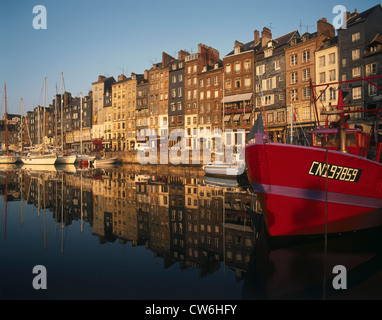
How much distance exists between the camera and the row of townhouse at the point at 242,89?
35.6m

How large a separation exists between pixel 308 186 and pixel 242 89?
144 feet

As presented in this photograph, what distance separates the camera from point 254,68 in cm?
4947

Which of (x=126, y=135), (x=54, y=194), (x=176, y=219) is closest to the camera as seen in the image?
(x=176, y=219)

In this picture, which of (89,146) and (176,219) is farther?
(89,146)

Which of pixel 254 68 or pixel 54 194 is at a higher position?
pixel 254 68

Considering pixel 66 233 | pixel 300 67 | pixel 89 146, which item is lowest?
pixel 66 233

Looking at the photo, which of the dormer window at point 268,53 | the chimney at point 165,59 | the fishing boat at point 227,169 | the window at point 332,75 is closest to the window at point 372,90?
the window at point 332,75

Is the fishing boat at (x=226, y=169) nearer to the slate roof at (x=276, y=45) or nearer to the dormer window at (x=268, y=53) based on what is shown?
the dormer window at (x=268, y=53)

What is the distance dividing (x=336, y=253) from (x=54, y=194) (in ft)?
63.6

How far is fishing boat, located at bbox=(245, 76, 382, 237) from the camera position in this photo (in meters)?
9.55

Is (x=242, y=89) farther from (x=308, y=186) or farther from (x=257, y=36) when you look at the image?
(x=308, y=186)
